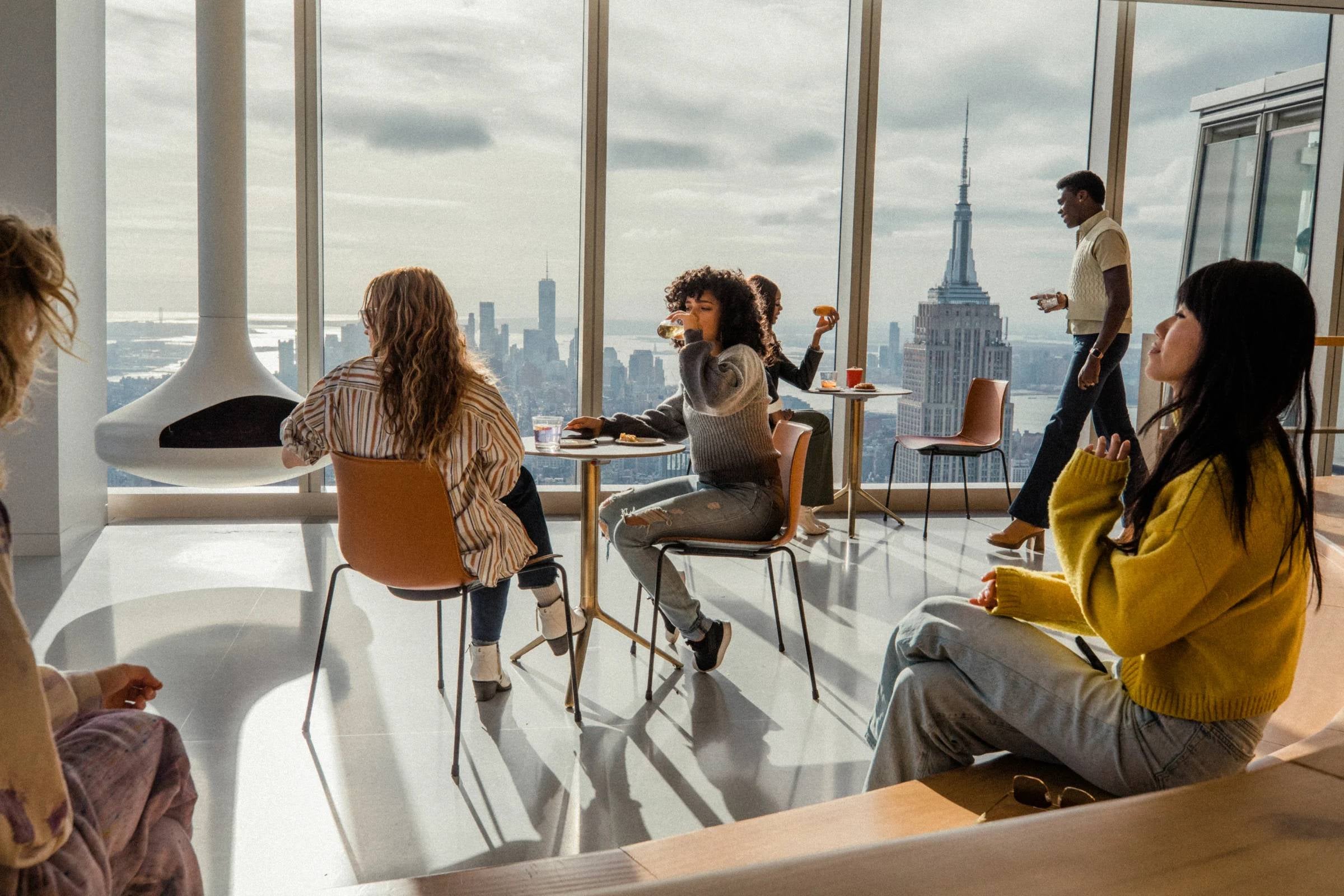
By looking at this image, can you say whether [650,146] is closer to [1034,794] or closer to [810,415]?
[810,415]

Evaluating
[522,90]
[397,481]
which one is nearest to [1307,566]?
[397,481]

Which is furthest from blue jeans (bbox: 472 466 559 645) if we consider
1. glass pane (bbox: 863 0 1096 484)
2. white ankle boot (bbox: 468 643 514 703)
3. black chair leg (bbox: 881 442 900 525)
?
glass pane (bbox: 863 0 1096 484)

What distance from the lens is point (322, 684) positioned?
129 inches

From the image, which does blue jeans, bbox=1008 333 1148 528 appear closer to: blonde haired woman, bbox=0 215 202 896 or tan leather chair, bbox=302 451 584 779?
tan leather chair, bbox=302 451 584 779

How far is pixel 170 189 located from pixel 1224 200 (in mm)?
6188

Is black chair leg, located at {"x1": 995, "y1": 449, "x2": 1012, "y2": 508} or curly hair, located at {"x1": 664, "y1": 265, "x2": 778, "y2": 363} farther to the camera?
black chair leg, located at {"x1": 995, "y1": 449, "x2": 1012, "y2": 508}

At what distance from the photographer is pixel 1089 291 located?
5145 mm

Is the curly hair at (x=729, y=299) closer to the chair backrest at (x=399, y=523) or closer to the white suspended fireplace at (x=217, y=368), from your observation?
the chair backrest at (x=399, y=523)

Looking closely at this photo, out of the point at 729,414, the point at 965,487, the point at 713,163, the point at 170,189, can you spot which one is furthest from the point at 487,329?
the point at 729,414

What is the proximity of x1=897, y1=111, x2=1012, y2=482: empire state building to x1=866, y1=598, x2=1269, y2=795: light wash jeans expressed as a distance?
→ 4.63m

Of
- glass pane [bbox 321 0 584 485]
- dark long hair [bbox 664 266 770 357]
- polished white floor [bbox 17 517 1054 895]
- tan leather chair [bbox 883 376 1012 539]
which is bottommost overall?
polished white floor [bbox 17 517 1054 895]

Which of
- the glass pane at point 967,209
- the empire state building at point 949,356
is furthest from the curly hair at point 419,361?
the empire state building at point 949,356

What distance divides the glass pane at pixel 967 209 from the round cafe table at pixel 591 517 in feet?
10.2

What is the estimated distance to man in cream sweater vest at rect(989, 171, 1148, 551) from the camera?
5.04 m
